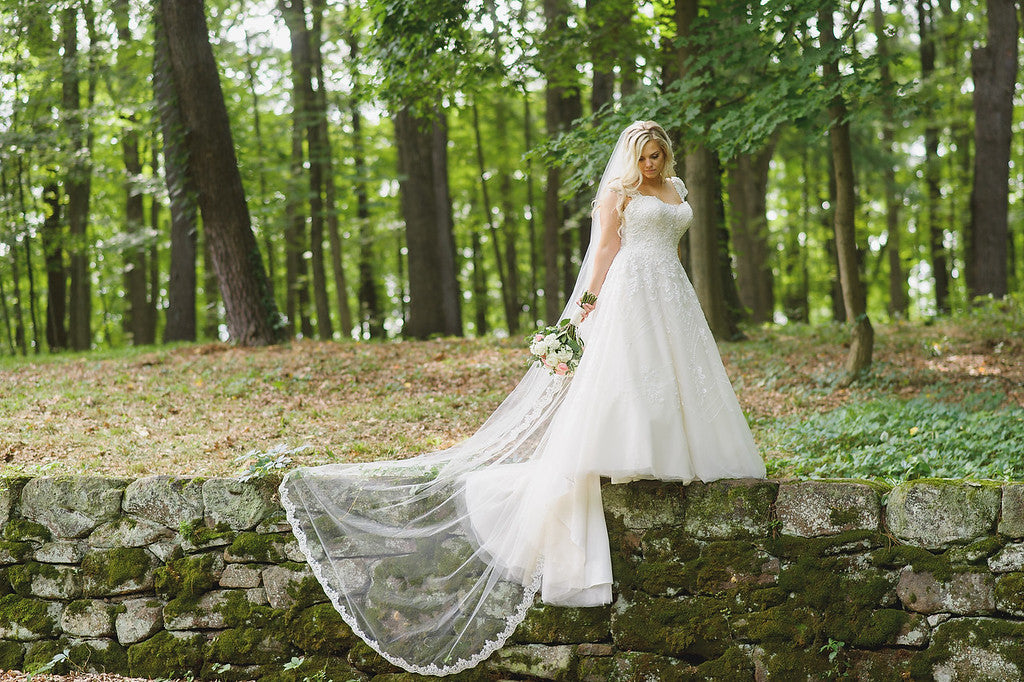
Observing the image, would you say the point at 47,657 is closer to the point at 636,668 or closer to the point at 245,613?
the point at 245,613

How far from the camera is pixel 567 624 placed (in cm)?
435

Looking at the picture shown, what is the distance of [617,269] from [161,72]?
30.5 ft

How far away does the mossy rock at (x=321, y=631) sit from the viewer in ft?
15.2

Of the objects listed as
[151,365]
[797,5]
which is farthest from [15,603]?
[797,5]

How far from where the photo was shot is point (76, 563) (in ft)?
16.7

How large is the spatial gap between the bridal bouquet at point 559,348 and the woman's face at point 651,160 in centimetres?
98

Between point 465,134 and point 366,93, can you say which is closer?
point 366,93

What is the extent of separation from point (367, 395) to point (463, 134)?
13055mm

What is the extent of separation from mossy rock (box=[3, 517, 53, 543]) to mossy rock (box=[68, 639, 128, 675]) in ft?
2.31

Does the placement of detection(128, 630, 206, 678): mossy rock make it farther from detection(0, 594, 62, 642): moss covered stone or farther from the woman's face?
the woman's face

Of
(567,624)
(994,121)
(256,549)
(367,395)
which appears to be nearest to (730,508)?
(567,624)

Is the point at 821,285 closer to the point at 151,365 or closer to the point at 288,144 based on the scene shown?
the point at 288,144

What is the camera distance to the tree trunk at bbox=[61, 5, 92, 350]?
13.7 metres

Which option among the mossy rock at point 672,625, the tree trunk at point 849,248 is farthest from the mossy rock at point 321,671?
the tree trunk at point 849,248
